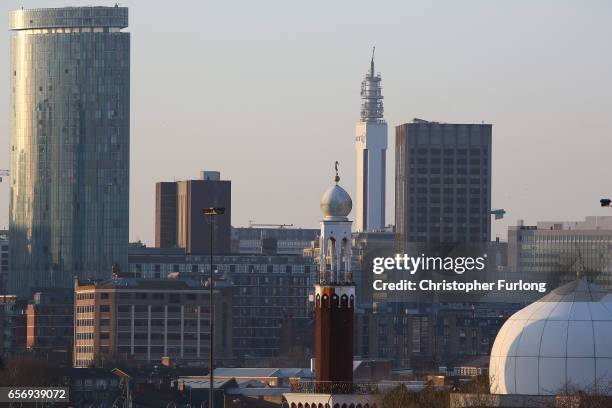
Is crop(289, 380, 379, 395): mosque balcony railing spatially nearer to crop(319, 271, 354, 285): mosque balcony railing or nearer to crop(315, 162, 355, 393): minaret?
crop(315, 162, 355, 393): minaret

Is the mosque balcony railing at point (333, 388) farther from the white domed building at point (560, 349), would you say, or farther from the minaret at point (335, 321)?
the white domed building at point (560, 349)

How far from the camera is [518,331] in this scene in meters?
140

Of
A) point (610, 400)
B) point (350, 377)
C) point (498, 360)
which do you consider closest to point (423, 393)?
point (350, 377)

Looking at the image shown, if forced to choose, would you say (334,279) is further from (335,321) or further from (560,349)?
(560,349)

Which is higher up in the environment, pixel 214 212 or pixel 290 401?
pixel 214 212

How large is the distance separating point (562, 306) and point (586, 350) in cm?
328

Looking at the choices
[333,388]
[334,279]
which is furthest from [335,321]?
[333,388]

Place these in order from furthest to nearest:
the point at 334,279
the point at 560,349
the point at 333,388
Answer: the point at 334,279, the point at 333,388, the point at 560,349

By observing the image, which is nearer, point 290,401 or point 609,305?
point 609,305

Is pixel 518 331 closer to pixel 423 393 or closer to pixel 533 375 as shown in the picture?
pixel 533 375

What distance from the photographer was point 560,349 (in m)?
138

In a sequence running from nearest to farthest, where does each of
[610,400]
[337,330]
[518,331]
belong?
[610,400] → [518,331] → [337,330]

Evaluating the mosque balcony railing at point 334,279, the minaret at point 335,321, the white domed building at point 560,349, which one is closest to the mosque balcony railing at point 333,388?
the minaret at point 335,321

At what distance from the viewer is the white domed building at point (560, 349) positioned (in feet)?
451
